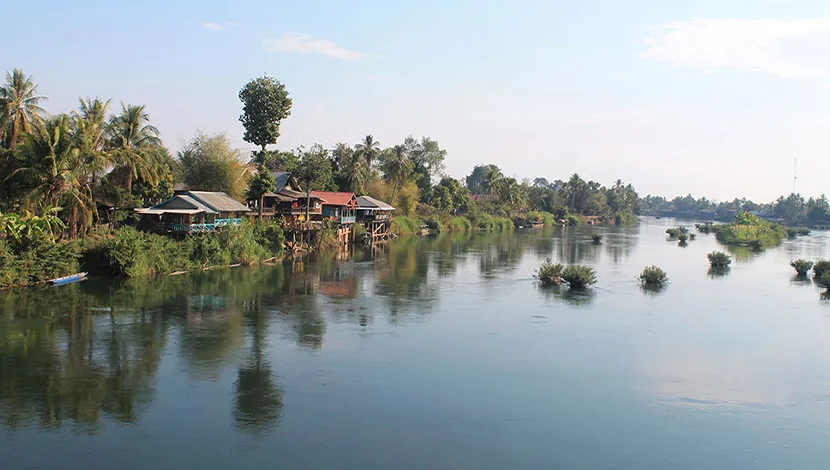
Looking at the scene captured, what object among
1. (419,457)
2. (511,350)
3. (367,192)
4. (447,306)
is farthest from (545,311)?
(367,192)

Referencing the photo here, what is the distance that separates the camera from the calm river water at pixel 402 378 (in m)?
14.4

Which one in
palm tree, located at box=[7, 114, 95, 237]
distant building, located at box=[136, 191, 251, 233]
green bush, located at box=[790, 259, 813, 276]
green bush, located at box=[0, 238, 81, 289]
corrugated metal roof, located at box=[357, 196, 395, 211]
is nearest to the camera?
green bush, located at box=[0, 238, 81, 289]

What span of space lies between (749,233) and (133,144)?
2746 inches

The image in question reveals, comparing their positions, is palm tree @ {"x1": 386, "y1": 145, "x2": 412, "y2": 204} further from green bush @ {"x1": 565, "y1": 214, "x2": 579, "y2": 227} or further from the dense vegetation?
green bush @ {"x1": 565, "y1": 214, "x2": 579, "y2": 227}

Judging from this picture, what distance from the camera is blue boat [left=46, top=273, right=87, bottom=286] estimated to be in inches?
1177

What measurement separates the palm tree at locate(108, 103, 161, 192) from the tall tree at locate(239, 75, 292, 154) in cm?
776

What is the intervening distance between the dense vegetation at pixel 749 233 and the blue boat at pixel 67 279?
66427mm

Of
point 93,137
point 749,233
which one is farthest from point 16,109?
point 749,233

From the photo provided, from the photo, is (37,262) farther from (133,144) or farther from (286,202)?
(286,202)

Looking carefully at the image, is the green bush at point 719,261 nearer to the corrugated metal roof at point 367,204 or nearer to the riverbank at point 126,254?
the corrugated metal roof at point 367,204

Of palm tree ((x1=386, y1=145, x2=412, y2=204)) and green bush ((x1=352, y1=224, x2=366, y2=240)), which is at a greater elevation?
palm tree ((x1=386, y1=145, x2=412, y2=204))

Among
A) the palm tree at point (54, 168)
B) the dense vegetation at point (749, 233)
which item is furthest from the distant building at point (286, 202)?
the dense vegetation at point (749, 233)

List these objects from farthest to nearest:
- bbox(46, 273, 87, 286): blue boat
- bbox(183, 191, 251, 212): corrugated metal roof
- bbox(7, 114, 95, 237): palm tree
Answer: bbox(183, 191, 251, 212): corrugated metal roof < bbox(7, 114, 95, 237): palm tree < bbox(46, 273, 87, 286): blue boat

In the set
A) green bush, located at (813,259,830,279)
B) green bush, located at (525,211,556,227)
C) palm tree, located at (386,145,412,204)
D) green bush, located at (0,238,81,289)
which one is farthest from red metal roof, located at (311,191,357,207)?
green bush, located at (525,211,556,227)
